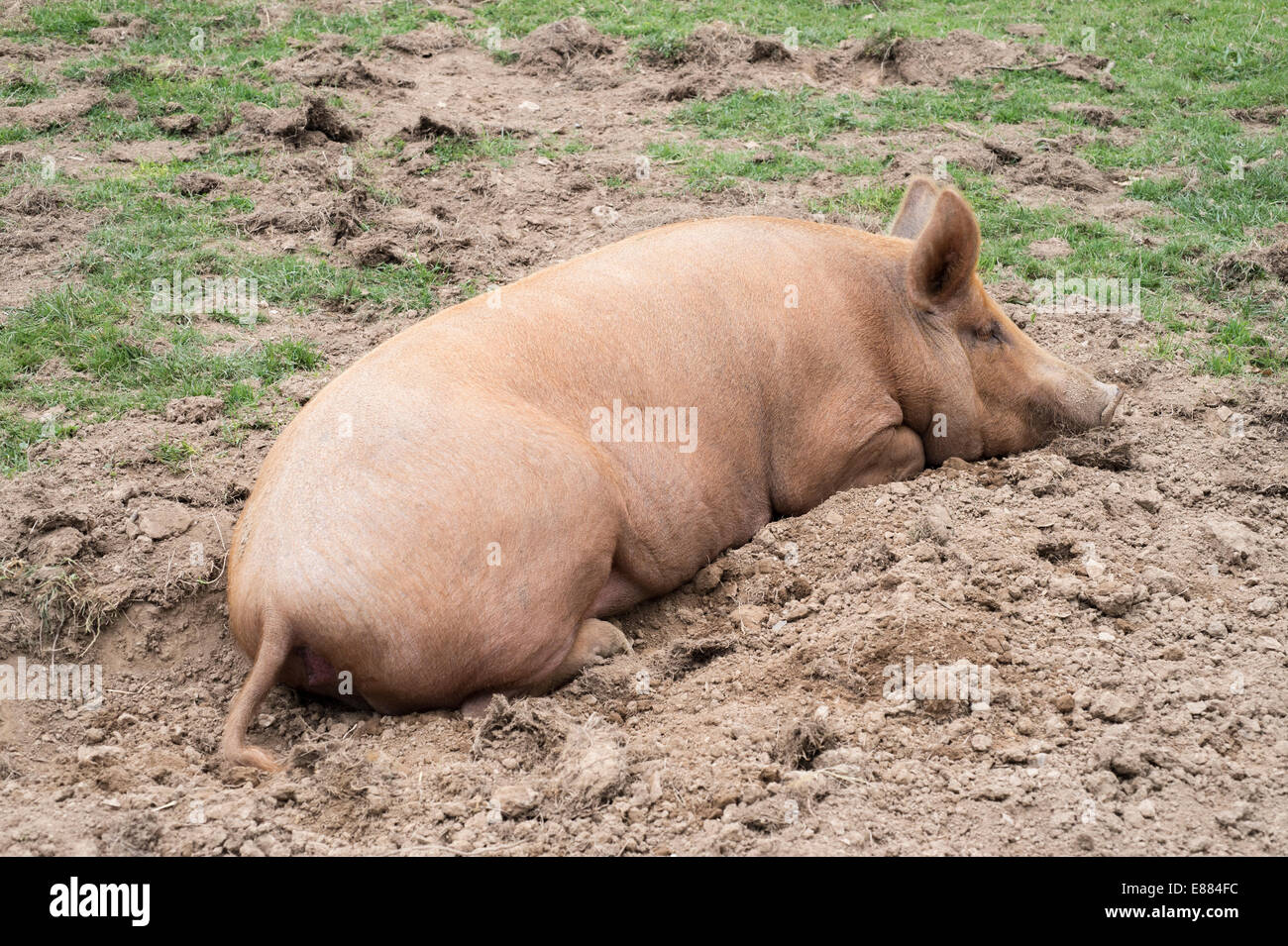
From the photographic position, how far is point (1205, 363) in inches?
233

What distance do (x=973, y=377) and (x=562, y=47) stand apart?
7.24m

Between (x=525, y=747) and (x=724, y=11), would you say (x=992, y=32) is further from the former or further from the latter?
(x=525, y=747)

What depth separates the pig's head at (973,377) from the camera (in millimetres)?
5094

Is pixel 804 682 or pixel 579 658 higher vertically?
pixel 804 682

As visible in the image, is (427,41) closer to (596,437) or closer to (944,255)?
(944,255)

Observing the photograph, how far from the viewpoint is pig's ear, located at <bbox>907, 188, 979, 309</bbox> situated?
4813 mm

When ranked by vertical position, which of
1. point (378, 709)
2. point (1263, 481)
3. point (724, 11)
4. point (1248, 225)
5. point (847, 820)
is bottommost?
point (378, 709)

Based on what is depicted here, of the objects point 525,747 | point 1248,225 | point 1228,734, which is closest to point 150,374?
point 525,747

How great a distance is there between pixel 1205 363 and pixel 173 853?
5370mm

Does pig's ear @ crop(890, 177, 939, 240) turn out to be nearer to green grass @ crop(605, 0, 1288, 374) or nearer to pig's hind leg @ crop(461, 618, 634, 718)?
green grass @ crop(605, 0, 1288, 374)

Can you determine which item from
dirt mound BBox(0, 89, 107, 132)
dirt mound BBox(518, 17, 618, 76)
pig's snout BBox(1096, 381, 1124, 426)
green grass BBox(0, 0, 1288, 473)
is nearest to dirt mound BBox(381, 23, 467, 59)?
green grass BBox(0, 0, 1288, 473)

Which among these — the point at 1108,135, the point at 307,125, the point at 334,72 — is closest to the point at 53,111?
the point at 307,125

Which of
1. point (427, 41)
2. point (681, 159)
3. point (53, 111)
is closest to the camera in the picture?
point (681, 159)

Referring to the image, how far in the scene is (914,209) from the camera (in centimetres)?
578
